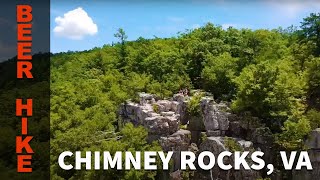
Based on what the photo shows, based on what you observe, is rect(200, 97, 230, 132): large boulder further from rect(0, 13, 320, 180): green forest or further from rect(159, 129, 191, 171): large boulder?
rect(159, 129, 191, 171): large boulder

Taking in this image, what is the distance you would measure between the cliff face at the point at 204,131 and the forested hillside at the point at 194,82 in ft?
2.95

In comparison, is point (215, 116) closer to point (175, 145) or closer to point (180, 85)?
point (175, 145)

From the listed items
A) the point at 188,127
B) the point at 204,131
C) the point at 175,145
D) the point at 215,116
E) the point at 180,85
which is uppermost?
the point at 180,85

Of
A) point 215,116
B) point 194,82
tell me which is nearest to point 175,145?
point 215,116

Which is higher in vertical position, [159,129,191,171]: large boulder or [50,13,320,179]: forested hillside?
[50,13,320,179]: forested hillside

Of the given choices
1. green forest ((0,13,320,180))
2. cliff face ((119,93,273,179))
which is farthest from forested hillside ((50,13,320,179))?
cliff face ((119,93,273,179))

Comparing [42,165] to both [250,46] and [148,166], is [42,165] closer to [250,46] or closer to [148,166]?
[148,166]

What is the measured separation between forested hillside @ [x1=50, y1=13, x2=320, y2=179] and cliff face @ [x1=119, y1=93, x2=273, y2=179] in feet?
2.95

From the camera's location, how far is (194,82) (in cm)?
4091

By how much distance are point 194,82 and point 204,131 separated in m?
9.20

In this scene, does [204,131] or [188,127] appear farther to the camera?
[188,127]

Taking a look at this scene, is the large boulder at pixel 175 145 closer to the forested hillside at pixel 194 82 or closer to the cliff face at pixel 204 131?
the cliff face at pixel 204 131

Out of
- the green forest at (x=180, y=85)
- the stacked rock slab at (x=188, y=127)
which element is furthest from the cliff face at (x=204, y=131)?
the green forest at (x=180, y=85)

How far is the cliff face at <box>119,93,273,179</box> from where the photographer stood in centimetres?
2912
